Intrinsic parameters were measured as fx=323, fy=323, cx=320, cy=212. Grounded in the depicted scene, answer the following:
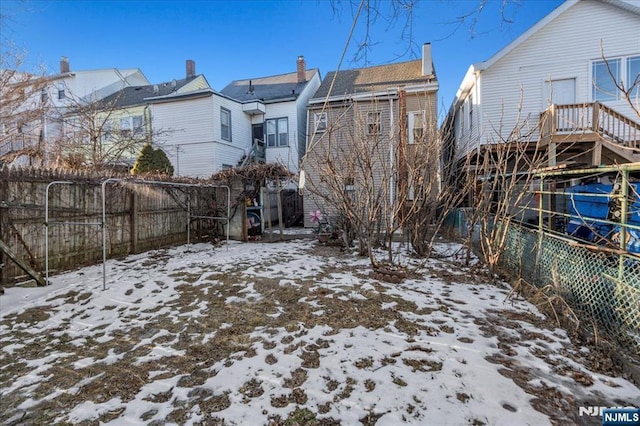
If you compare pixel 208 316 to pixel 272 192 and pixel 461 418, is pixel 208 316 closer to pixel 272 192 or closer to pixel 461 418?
pixel 461 418

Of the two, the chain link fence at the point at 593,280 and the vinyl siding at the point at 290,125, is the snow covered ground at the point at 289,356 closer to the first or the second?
the chain link fence at the point at 593,280

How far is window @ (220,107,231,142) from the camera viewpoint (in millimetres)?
15530

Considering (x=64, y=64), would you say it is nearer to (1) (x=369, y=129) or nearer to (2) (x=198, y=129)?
(2) (x=198, y=129)

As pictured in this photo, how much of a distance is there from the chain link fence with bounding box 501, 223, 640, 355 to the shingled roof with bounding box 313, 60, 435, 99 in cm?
1161

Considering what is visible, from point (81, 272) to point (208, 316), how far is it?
158 inches

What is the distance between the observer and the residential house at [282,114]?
16.5 metres

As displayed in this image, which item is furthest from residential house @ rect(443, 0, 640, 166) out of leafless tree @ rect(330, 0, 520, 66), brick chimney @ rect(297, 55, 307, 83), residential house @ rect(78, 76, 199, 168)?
residential house @ rect(78, 76, 199, 168)

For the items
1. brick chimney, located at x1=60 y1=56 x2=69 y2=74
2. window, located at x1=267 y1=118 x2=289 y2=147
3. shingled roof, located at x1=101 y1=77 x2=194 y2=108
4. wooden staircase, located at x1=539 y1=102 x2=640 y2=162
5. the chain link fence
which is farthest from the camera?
brick chimney, located at x1=60 y1=56 x2=69 y2=74

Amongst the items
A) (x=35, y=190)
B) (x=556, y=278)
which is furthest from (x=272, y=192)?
(x=556, y=278)

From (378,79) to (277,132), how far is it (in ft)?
19.1

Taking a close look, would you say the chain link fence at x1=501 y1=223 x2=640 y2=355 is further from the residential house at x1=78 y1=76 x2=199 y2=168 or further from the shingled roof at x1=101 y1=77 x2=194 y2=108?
the shingled roof at x1=101 y1=77 x2=194 y2=108

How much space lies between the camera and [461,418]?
2314mm

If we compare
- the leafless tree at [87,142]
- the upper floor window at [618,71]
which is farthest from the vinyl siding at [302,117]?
the upper floor window at [618,71]

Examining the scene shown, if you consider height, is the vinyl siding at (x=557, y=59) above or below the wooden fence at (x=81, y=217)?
above
